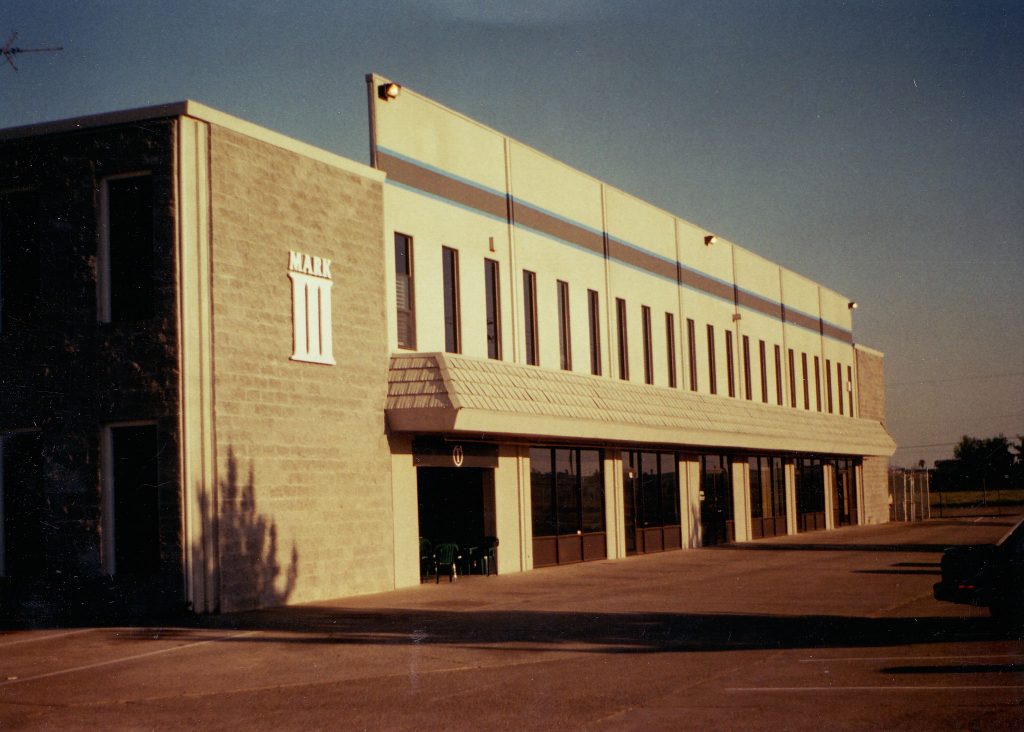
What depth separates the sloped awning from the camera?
2258cm

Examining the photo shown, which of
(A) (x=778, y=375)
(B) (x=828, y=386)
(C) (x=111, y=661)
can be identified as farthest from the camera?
(B) (x=828, y=386)

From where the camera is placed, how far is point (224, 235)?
19.2 metres

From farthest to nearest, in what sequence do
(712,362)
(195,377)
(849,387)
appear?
(849,387) < (712,362) < (195,377)

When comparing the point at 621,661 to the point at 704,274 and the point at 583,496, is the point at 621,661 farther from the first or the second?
the point at 704,274

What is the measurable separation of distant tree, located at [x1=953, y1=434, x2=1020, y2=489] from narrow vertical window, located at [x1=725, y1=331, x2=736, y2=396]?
59701mm

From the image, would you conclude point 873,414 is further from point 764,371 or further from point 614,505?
point 614,505

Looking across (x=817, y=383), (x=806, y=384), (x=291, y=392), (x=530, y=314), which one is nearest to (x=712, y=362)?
(x=806, y=384)

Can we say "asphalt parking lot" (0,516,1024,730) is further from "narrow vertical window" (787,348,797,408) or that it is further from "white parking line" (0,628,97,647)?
"narrow vertical window" (787,348,797,408)

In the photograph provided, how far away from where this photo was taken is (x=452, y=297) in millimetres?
25812

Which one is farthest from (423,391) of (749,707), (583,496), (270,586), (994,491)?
(994,491)

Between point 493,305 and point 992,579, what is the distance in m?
14.4

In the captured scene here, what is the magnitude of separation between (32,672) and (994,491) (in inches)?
4046

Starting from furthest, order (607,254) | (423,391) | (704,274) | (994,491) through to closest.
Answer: (994,491)
(704,274)
(607,254)
(423,391)

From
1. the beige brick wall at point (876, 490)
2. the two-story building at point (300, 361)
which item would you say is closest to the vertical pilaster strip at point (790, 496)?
the beige brick wall at point (876, 490)
